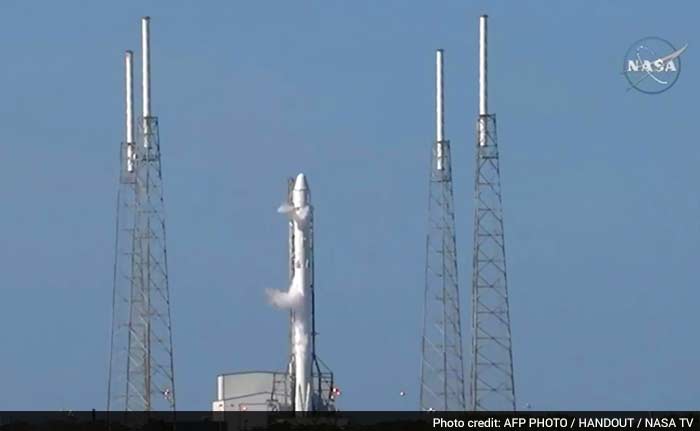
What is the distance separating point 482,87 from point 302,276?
2131 cm

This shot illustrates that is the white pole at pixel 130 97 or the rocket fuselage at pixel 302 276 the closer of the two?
the white pole at pixel 130 97

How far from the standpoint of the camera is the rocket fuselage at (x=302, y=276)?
135 m

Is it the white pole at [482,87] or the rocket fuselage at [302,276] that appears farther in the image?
the rocket fuselage at [302,276]

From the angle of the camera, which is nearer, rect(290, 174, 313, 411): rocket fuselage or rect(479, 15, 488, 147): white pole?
rect(479, 15, 488, 147): white pole

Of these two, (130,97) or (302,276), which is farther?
(302,276)

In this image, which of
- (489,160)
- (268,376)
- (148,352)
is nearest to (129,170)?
(148,352)

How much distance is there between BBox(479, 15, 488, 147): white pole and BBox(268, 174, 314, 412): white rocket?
18.8 metres

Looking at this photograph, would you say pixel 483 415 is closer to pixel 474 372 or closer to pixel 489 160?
pixel 474 372

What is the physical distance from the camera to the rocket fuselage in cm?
13500

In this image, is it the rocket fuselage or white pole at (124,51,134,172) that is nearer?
white pole at (124,51,134,172)

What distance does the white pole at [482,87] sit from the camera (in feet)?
376

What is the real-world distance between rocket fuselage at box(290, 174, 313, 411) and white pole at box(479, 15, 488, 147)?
18.8 meters

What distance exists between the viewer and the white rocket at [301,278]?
13500 centimetres

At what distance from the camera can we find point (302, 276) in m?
135
